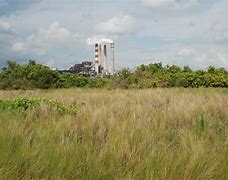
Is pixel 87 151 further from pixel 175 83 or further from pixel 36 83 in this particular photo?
pixel 36 83

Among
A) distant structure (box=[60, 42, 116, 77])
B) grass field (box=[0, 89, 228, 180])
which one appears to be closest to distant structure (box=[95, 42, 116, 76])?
distant structure (box=[60, 42, 116, 77])

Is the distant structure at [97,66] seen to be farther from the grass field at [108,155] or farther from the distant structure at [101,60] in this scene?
the grass field at [108,155]

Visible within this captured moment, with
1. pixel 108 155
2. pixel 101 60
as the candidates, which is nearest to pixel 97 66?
pixel 101 60

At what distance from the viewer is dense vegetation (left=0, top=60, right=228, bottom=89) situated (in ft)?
95.7

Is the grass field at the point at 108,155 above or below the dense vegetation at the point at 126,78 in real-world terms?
below

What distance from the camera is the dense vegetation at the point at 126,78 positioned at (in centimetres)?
2917

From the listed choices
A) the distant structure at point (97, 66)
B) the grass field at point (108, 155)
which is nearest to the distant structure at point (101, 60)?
the distant structure at point (97, 66)

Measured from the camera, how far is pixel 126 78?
31.1 meters

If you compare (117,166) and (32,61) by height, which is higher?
(32,61)

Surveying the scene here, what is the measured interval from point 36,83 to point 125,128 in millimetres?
27136

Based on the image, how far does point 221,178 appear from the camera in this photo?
373 cm

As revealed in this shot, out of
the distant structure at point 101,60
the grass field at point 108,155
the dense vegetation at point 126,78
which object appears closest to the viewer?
the grass field at point 108,155

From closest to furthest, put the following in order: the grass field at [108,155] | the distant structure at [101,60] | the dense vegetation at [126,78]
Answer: the grass field at [108,155]
the dense vegetation at [126,78]
the distant structure at [101,60]

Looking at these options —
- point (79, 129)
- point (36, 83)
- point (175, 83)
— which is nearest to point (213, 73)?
point (175, 83)
